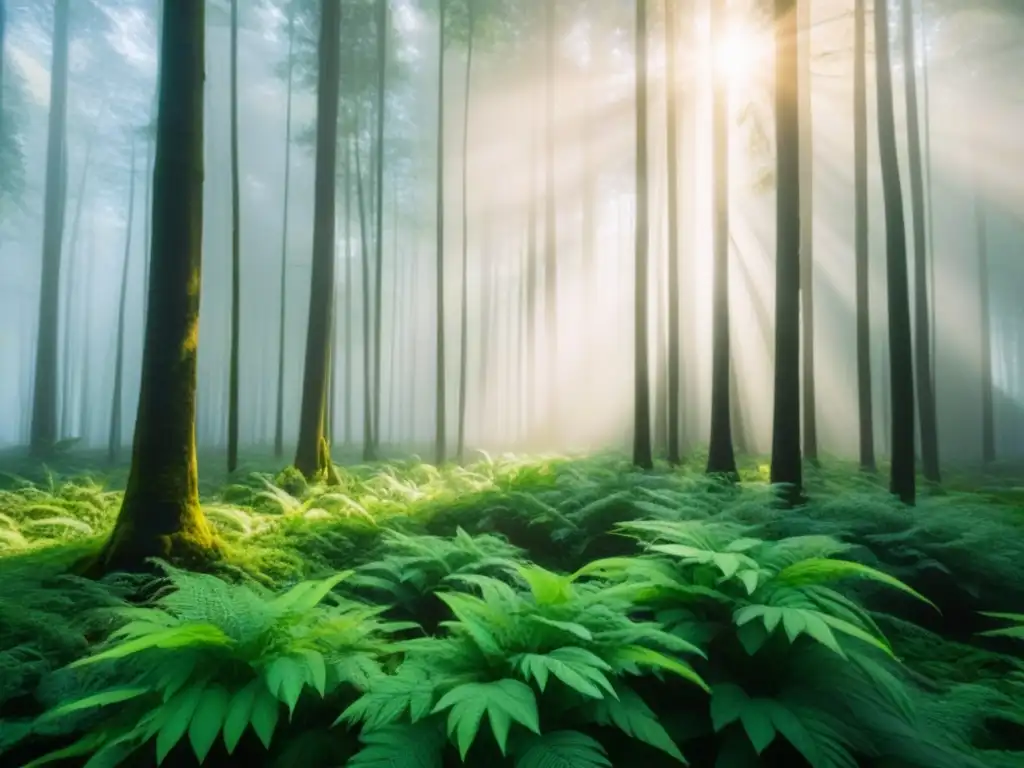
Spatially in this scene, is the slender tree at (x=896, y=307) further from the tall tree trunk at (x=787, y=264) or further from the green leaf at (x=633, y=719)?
the green leaf at (x=633, y=719)

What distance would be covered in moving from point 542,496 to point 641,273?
240 inches

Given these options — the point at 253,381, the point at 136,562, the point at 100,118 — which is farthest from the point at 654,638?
the point at 253,381

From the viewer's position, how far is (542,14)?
71.8 feet

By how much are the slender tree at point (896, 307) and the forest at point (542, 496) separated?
0.23 ft

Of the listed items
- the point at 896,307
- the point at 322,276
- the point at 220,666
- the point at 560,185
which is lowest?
the point at 220,666

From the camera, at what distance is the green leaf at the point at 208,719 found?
7.86ft

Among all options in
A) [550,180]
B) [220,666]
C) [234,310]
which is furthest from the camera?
[550,180]

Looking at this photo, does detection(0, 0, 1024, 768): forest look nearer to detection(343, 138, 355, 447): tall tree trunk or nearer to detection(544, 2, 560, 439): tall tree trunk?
detection(544, 2, 560, 439): tall tree trunk

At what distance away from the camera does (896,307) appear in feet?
30.8

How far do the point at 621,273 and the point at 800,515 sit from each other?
3754 cm

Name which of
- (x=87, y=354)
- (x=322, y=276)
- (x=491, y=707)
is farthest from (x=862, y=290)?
(x=87, y=354)

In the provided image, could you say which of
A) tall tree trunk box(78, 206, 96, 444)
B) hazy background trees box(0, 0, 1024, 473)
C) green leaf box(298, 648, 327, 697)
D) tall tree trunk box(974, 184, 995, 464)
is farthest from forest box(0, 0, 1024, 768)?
tall tree trunk box(78, 206, 96, 444)

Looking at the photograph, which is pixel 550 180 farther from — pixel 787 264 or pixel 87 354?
pixel 87 354

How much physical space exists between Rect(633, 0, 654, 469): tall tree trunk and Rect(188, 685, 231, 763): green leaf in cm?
1008
